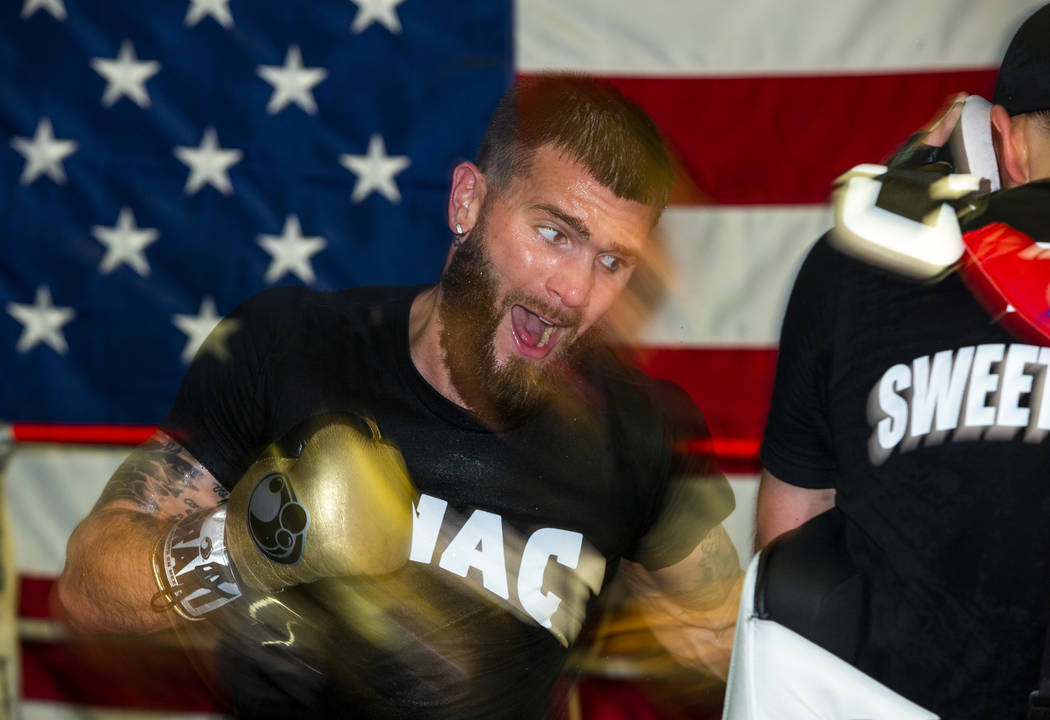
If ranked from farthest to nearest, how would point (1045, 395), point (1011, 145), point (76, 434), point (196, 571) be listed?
point (76, 434)
point (196, 571)
point (1011, 145)
point (1045, 395)

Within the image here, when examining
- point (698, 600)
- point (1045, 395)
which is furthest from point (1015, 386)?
point (698, 600)

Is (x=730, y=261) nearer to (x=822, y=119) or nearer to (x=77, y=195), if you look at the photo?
(x=822, y=119)

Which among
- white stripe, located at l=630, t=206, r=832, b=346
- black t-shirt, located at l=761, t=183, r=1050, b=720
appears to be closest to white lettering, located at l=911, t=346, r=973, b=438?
black t-shirt, located at l=761, t=183, r=1050, b=720

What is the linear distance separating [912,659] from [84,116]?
2123mm

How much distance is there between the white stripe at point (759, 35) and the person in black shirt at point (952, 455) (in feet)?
2.62

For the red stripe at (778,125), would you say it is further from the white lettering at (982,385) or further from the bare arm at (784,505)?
the white lettering at (982,385)

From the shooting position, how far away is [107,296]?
6.88 feet

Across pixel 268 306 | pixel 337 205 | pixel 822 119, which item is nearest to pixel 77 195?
pixel 337 205

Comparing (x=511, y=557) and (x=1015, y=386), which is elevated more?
(x=1015, y=386)

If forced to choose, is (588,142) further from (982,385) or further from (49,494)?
(49,494)

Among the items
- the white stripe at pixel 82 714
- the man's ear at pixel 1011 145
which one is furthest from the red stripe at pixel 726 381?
the white stripe at pixel 82 714

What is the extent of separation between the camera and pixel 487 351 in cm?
139

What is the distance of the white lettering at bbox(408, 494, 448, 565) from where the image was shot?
1.32m

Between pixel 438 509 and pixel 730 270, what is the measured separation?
957mm
